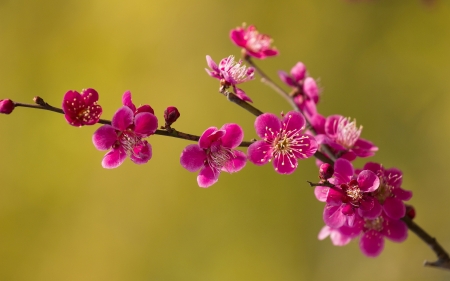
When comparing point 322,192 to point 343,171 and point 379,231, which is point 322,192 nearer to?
point 343,171

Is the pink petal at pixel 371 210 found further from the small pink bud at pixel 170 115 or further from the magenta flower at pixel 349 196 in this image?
the small pink bud at pixel 170 115

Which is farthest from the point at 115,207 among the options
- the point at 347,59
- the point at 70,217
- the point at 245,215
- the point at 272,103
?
the point at 347,59

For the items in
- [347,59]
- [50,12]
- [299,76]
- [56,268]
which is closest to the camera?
[299,76]

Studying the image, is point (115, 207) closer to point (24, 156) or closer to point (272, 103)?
point (24, 156)

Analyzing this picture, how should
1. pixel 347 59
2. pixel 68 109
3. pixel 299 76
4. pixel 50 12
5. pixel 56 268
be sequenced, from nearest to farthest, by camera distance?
pixel 68 109, pixel 299 76, pixel 56 268, pixel 50 12, pixel 347 59

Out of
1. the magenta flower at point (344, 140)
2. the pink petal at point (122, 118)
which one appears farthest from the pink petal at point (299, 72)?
the pink petal at point (122, 118)

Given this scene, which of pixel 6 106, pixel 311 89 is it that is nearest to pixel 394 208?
pixel 311 89

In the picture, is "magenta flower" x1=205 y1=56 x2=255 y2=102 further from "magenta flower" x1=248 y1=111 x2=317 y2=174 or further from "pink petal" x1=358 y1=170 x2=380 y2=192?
"pink petal" x1=358 y1=170 x2=380 y2=192
